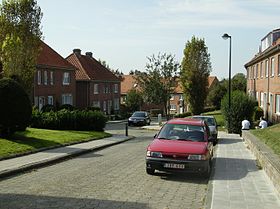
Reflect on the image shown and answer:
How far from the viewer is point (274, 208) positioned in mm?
7711

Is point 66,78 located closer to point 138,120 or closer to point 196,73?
point 138,120

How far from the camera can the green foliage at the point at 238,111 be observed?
104 ft

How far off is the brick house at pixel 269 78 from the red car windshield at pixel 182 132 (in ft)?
63.5

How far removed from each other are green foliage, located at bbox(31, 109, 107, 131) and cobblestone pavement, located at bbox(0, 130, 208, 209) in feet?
44.0

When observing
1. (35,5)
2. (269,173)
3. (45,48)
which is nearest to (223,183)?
(269,173)

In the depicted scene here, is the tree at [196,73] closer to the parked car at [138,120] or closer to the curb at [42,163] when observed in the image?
the parked car at [138,120]

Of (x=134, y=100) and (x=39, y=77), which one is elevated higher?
(x=39, y=77)

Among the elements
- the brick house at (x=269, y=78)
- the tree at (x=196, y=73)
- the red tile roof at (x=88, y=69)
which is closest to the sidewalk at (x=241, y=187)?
the brick house at (x=269, y=78)

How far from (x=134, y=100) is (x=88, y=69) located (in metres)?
13.0

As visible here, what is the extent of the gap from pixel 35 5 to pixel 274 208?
23.6m

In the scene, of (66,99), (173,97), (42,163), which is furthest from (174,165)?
(173,97)

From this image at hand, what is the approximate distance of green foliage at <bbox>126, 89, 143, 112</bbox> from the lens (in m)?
69.9

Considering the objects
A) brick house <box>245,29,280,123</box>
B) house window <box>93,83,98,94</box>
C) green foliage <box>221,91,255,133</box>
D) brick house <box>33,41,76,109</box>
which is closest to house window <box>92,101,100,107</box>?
house window <box>93,83,98,94</box>

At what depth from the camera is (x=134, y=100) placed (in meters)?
70.4
